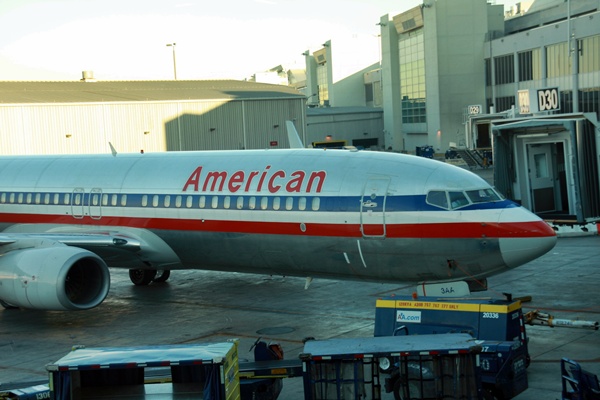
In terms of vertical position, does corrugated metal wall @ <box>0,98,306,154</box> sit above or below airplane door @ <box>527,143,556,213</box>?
above

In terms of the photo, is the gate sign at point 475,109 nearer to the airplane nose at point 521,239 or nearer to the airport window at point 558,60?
the airport window at point 558,60

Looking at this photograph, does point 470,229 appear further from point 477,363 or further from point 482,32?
point 482,32

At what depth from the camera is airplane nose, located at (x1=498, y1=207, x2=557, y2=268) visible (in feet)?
59.2

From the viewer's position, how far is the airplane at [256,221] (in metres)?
18.7

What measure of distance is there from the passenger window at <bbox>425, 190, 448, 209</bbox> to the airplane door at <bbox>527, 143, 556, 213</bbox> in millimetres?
17002

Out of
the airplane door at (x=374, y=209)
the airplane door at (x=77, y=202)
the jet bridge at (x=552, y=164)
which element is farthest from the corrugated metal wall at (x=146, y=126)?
the airplane door at (x=374, y=209)

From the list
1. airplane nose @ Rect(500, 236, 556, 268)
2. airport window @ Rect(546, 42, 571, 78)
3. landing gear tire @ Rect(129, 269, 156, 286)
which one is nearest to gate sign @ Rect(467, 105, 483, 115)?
airport window @ Rect(546, 42, 571, 78)

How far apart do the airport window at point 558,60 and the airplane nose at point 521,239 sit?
186 ft

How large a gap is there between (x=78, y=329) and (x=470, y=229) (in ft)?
34.5

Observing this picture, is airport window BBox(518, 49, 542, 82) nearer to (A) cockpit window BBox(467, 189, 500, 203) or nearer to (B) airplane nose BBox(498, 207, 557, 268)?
(A) cockpit window BBox(467, 189, 500, 203)

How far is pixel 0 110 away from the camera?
4725 centimetres

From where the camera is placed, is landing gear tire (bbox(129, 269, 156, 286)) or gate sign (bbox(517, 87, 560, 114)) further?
gate sign (bbox(517, 87, 560, 114))

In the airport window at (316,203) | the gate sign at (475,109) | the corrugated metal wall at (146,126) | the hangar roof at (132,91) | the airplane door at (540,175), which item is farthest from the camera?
the gate sign at (475,109)

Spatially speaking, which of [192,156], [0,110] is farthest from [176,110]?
[192,156]
